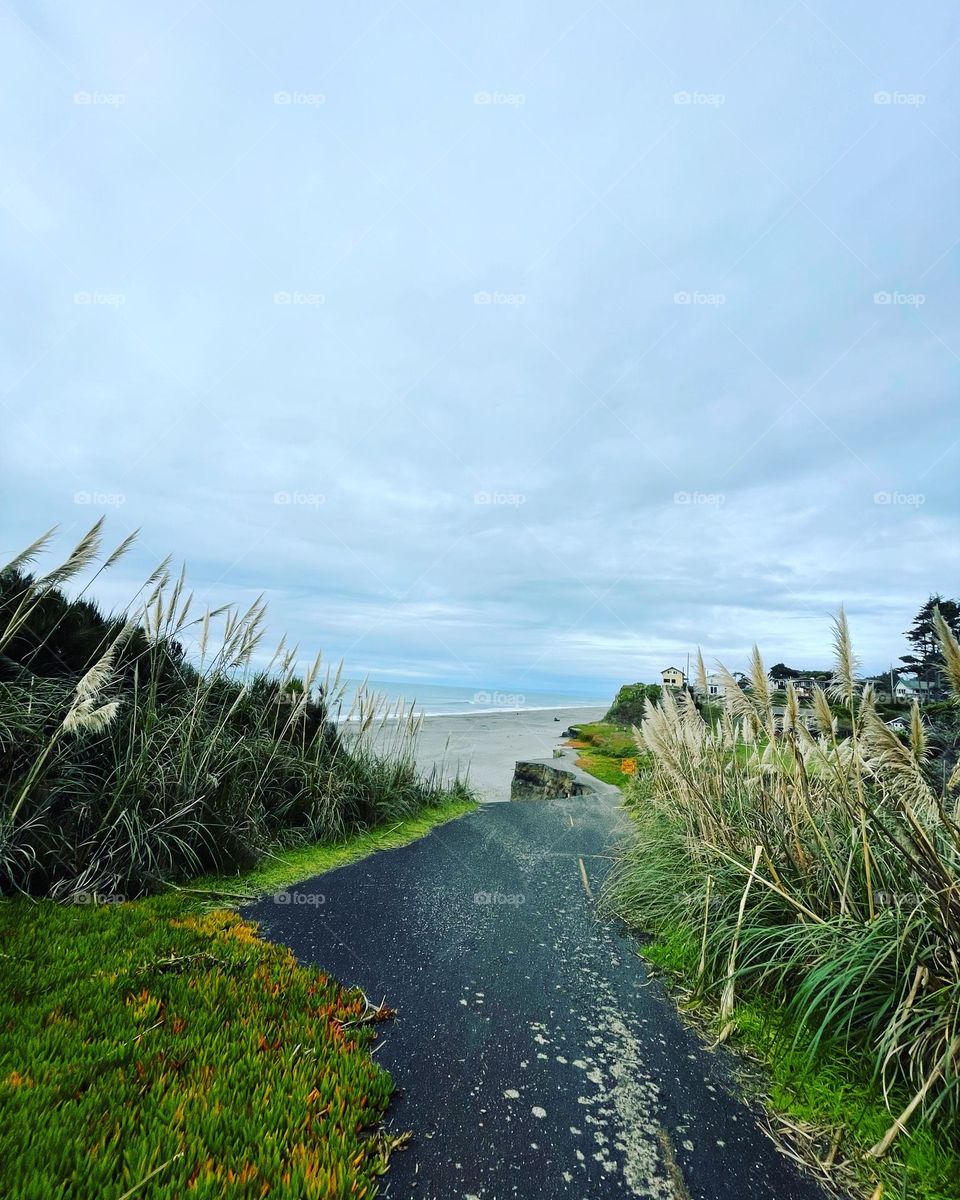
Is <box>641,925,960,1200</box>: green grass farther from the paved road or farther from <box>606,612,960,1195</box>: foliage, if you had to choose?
the paved road

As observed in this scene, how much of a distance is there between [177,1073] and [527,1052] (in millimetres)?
1673

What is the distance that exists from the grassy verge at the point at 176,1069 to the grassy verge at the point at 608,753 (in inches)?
372

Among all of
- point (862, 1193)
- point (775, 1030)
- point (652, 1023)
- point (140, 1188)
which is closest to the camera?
point (140, 1188)

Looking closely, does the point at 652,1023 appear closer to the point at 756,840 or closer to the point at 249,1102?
the point at 756,840

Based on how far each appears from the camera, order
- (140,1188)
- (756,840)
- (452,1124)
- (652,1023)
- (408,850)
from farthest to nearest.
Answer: (408,850)
(756,840)
(652,1023)
(452,1124)
(140,1188)

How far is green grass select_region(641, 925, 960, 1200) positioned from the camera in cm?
202

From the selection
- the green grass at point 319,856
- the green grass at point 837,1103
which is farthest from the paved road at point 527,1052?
the green grass at point 319,856

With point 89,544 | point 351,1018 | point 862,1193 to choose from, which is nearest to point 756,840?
point 862,1193

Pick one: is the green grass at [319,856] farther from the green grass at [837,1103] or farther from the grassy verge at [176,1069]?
the green grass at [837,1103]

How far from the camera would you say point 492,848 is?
7.18m

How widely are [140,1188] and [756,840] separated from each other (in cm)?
359

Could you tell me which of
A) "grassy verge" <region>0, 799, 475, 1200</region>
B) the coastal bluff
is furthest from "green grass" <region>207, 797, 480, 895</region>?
the coastal bluff

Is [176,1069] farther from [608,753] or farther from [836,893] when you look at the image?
[608,753]

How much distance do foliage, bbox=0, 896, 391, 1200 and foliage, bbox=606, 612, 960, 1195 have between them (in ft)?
6.74
